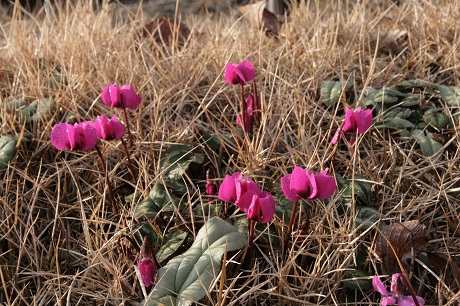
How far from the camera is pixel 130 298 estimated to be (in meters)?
1.32

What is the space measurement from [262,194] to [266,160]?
423 mm

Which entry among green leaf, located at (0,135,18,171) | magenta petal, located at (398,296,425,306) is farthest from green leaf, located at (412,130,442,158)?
green leaf, located at (0,135,18,171)

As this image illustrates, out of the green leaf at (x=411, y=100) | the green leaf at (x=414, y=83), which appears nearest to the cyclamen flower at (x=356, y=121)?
the green leaf at (x=411, y=100)

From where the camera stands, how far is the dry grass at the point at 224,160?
1356 millimetres

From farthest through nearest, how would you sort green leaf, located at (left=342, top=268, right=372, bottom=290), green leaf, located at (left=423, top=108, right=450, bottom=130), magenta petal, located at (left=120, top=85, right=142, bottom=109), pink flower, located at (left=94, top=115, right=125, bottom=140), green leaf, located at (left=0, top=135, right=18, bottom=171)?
green leaf, located at (left=423, top=108, right=450, bottom=130)
green leaf, located at (left=0, top=135, right=18, bottom=171)
magenta petal, located at (left=120, top=85, right=142, bottom=109)
pink flower, located at (left=94, top=115, right=125, bottom=140)
green leaf, located at (left=342, top=268, right=372, bottom=290)

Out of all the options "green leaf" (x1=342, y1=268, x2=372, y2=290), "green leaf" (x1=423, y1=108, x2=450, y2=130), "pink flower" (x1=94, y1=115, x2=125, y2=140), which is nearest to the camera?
"green leaf" (x1=342, y1=268, x2=372, y2=290)

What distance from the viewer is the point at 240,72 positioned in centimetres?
158

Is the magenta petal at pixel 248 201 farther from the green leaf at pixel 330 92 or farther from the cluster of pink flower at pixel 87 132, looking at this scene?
the green leaf at pixel 330 92

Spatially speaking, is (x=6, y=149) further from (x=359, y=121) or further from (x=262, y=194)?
(x=359, y=121)

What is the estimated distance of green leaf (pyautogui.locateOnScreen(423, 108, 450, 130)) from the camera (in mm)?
1770

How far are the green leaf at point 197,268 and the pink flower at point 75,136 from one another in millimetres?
348

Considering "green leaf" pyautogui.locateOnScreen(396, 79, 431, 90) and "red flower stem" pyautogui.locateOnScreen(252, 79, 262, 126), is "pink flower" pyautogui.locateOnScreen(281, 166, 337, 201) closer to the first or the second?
"red flower stem" pyautogui.locateOnScreen(252, 79, 262, 126)

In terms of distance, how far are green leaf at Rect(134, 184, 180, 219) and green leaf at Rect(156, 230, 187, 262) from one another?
7 cm

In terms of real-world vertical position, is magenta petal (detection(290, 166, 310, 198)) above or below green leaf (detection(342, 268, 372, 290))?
above
